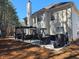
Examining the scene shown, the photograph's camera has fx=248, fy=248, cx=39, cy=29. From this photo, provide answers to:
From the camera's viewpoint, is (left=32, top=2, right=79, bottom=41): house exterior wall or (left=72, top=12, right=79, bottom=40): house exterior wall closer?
(left=32, top=2, right=79, bottom=41): house exterior wall

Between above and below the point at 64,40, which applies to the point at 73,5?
above

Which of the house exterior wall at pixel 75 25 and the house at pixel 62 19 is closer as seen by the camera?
the house at pixel 62 19

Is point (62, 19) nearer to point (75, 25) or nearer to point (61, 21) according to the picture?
point (61, 21)

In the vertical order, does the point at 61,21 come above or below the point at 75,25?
above

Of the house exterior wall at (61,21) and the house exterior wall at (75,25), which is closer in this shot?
the house exterior wall at (61,21)

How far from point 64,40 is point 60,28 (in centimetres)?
2008

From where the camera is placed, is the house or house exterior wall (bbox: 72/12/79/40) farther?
house exterior wall (bbox: 72/12/79/40)

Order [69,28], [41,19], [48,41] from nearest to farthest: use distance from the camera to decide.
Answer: [48,41] < [69,28] < [41,19]

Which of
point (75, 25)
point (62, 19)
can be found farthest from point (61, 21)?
point (75, 25)

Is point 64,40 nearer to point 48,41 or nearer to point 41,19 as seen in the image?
point 48,41

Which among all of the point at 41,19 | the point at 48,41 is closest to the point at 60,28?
the point at 41,19

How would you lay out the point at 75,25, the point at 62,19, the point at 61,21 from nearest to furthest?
the point at 75,25, the point at 62,19, the point at 61,21

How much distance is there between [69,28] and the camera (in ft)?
140

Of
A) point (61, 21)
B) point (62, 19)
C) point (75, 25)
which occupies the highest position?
point (62, 19)
